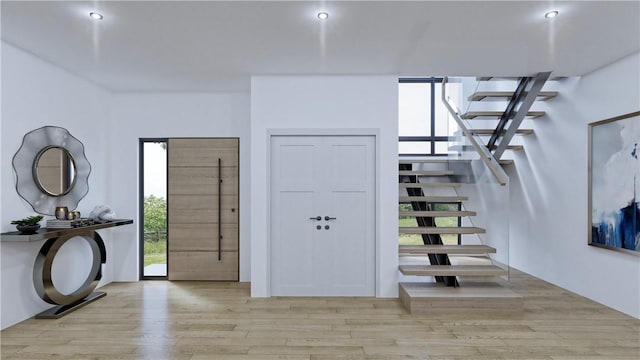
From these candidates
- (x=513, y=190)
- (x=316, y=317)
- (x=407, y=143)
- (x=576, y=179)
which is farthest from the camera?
(x=407, y=143)

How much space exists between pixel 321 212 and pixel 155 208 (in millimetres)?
2485

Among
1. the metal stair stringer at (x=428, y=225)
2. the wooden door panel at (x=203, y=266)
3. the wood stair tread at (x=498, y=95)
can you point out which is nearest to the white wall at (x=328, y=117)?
the metal stair stringer at (x=428, y=225)

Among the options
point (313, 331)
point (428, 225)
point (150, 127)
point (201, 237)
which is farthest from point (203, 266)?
point (428, 225)

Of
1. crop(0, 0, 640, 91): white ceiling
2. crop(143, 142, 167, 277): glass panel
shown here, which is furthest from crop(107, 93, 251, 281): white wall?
crop(0, 0, 640, 91): white ceiling

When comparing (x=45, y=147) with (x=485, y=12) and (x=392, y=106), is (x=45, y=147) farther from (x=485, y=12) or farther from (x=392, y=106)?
(x=485, y=12)

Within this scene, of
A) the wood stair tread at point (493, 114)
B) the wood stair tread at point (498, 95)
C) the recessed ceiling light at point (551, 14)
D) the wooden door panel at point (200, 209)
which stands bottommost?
the wooden door panel at point (200, 209)

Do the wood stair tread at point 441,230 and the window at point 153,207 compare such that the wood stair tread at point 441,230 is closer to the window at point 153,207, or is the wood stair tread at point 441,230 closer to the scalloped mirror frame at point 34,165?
the window at point 153,207

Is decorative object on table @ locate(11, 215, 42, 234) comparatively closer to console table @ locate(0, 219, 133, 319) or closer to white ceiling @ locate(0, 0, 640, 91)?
console table @ locate(0, 219, 133, 319)

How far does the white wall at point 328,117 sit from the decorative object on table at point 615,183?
2156 millimetres

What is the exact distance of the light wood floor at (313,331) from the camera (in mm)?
3064

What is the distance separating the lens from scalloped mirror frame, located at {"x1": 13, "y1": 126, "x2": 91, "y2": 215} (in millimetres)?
3826

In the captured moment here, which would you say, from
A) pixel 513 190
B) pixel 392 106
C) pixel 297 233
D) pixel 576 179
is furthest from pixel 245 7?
pixel 513 190

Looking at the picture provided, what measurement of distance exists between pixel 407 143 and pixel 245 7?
16.3ft

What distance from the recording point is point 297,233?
466 centimetres
